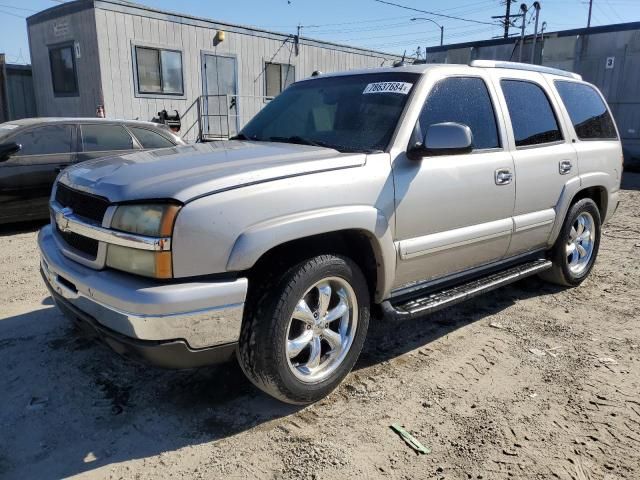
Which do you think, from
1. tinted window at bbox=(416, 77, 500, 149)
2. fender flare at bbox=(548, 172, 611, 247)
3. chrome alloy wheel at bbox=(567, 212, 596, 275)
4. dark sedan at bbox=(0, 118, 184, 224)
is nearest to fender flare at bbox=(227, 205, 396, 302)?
tinted window at bbox=(416, 77, 500, 149)

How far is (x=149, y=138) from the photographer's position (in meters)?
7.60

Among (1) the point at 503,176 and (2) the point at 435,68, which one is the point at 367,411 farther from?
(2) the point at 435,68

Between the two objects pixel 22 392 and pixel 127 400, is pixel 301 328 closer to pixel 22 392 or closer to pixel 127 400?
pixel 127 400

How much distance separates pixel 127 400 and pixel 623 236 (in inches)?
265

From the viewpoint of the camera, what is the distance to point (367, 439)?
8.61ft

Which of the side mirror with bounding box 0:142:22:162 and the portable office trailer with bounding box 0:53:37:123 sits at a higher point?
the portable office trailer with bounding box 0:53:37:123

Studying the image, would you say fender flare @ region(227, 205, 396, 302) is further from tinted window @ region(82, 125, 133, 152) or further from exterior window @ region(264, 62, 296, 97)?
exterior window @ region(264, 62, 296, 97)

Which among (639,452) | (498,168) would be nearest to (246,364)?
(639,452)

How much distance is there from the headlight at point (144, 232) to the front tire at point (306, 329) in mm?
496

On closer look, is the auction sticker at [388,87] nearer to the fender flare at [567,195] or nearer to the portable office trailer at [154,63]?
the fender flare at [567,195]

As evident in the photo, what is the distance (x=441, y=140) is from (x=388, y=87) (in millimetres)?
632

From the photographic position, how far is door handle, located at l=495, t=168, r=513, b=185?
365cm

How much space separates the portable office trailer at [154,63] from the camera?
1229 centimetres

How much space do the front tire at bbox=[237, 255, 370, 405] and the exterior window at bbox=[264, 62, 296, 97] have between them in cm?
1392
